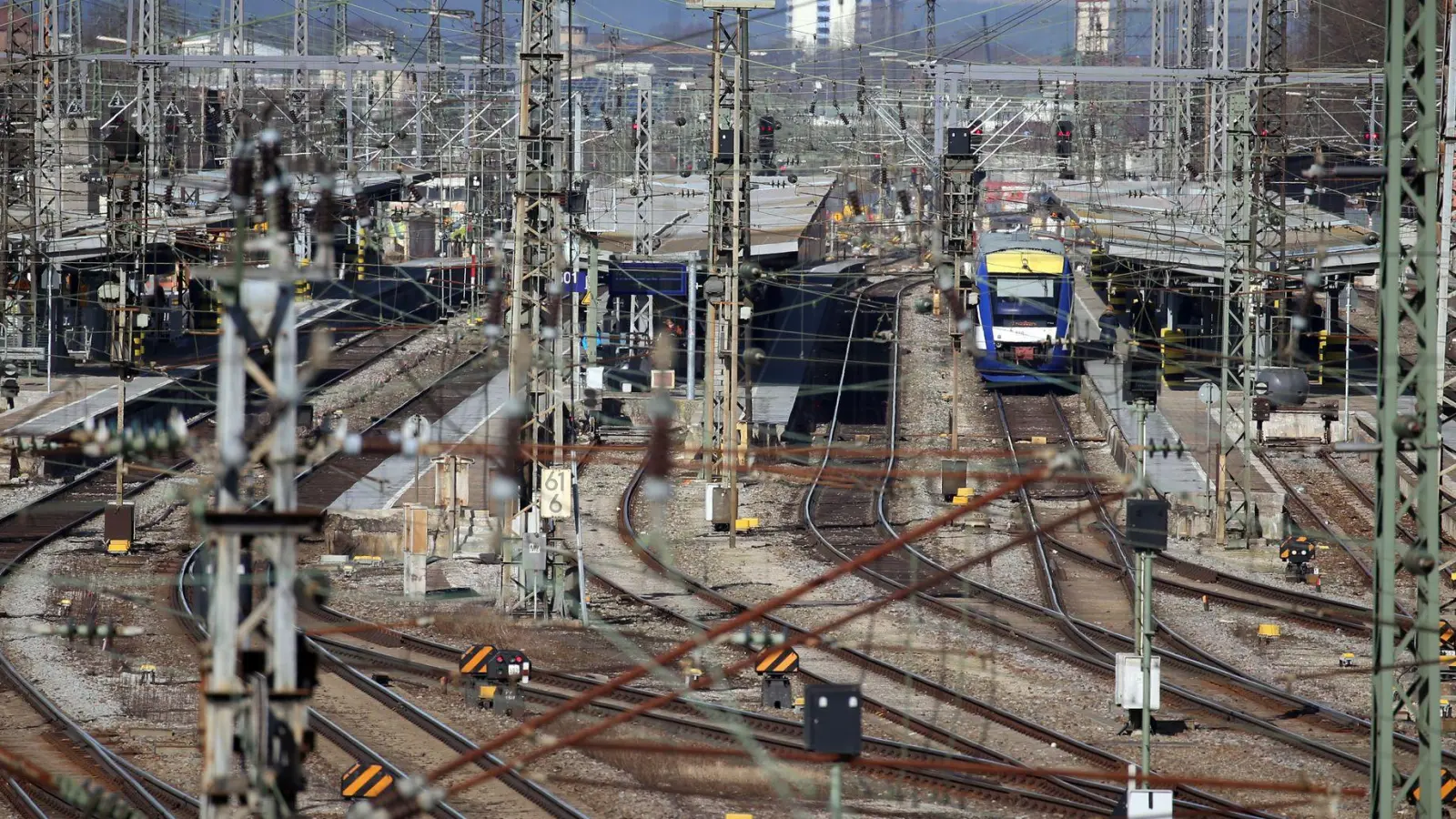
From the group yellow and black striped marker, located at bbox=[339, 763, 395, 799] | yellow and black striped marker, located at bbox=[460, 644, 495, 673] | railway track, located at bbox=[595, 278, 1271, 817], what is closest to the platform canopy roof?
railway track, located at bbox=[595, 278, 1271, 817]

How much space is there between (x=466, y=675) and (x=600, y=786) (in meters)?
2.74

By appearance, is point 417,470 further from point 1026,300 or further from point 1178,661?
point 1026,300

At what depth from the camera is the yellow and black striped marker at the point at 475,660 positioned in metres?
14.5

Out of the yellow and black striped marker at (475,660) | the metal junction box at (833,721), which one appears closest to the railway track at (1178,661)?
the yellow and black striped marker at (475,660)

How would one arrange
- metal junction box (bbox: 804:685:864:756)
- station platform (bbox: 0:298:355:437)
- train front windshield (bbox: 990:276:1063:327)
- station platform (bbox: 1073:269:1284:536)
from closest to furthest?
1. metal junction box (bbox: 804:685:864:756)
2. station platform (bbox: 1073:269:1284:536)
3. station platform (bbox: 0:298:355:437)
4. train front windshield (bbox: 990:276:1063:327)

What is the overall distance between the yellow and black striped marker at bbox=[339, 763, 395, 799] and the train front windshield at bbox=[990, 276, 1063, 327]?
68.9 feet

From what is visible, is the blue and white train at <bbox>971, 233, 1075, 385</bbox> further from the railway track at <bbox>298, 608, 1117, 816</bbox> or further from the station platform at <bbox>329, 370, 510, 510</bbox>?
the railway track at <bbox>298, 608, 1117, 816</bbox>

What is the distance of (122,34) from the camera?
82062 mm

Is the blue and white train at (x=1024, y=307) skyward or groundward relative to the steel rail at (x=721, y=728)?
skyward

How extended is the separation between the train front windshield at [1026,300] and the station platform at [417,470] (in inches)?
316

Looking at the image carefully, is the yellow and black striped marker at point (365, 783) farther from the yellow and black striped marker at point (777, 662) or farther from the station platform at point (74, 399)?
the station platform at point (74, 399)

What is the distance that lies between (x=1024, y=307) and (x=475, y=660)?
18.2 metres

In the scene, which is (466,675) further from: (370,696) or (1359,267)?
(1359,267)

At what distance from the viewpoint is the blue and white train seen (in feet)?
A: 103
